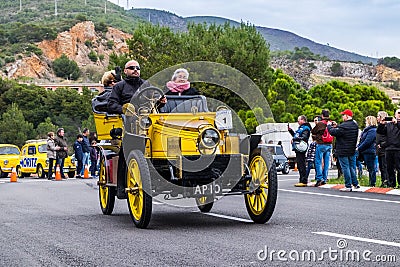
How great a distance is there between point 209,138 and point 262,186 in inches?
41.4

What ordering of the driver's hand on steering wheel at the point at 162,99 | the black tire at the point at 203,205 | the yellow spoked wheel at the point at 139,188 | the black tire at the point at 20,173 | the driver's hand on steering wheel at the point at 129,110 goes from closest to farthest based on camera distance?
the yellow spoked wheel at the point at 139,188
the driver's hand on steering wheel at the point at 129,110
the driver's hand on steering wheel at the point at 162,99
the black tire at the point at 203,205
the black tire at the point at 20,173

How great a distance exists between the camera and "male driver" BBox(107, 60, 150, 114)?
1042 centimetres

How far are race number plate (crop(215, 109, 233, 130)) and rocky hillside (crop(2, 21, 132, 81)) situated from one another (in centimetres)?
15136

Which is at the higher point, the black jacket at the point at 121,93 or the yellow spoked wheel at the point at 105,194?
the black jacket at the point at 121,93

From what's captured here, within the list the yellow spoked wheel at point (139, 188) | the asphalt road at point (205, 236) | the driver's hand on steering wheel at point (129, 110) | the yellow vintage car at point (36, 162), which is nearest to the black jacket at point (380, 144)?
the asphalt road at point (205, 236)

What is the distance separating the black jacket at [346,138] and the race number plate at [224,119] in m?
7.89

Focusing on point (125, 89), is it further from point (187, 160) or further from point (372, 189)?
point (372, 189)

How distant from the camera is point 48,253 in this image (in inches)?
291

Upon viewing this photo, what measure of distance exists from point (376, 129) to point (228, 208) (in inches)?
256

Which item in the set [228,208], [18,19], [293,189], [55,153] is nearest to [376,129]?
[293,189]

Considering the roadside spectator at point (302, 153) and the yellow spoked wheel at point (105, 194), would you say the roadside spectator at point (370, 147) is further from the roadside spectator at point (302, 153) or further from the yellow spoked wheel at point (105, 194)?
the yellow spoked wheel at point (105, 194)

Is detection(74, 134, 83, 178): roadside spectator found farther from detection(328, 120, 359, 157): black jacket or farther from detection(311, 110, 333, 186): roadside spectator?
detection(328, 120, 359, 157): black jacket

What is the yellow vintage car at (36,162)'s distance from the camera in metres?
32.1

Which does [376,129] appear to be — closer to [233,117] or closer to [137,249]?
[233,117]
